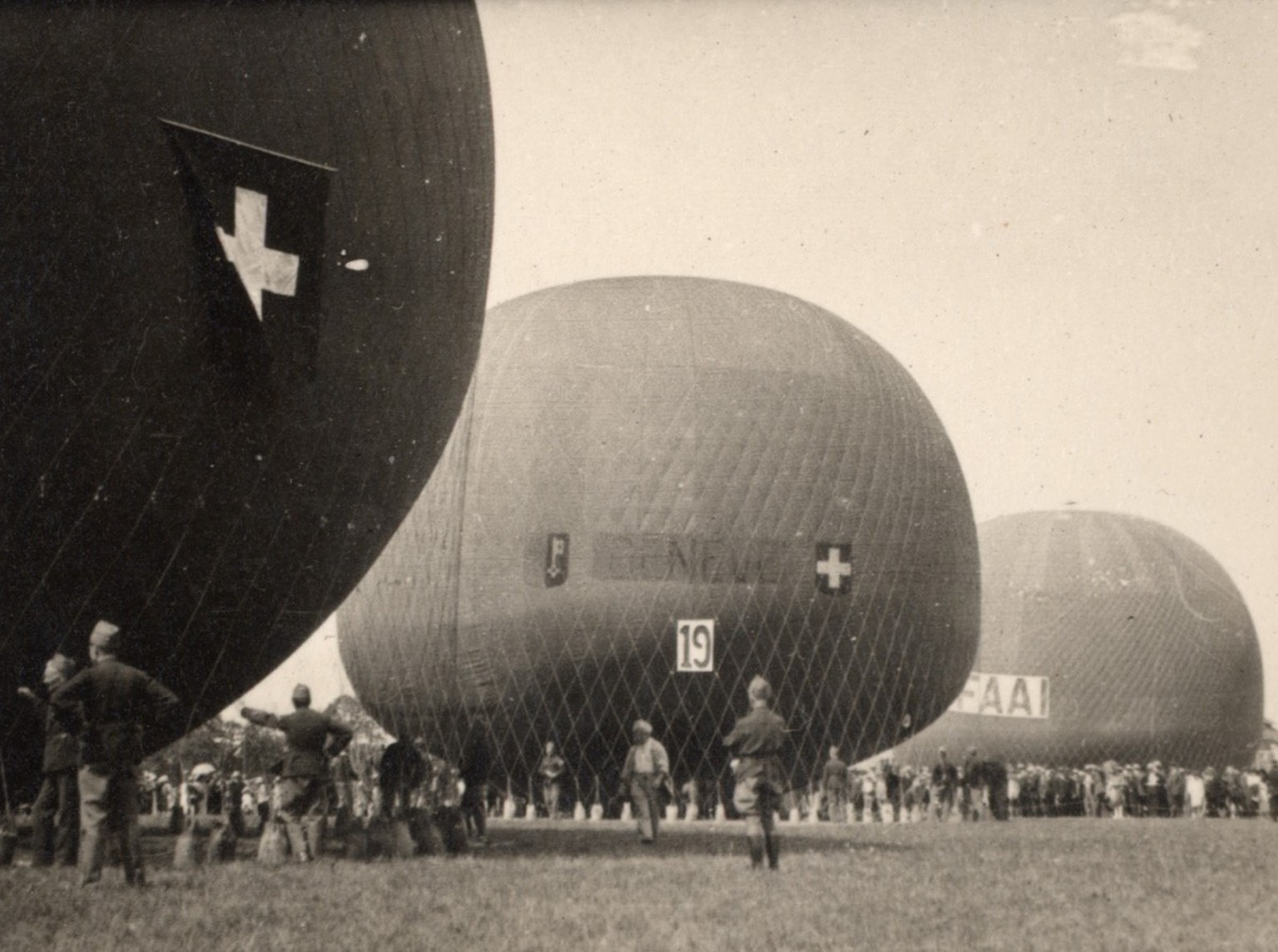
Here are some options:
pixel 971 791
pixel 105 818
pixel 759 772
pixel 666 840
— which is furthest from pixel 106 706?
pixel 971 791

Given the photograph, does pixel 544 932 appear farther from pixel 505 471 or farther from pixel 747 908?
pixel 505 471

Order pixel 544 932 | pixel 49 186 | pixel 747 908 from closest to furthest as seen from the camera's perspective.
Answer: pixel 544 932 < pixel 747 908 < pixel 49 186

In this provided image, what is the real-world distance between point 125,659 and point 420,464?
8.99 feet

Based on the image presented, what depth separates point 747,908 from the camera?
22.2ft

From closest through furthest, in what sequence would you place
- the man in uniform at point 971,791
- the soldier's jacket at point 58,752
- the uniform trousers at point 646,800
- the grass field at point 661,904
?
the grass field at point 661,904 → the soldier's jacket at point 58,752 → the uniform trousers at point 646,800 → the man in uniform at point 971,791

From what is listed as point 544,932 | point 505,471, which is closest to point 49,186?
point 544,932

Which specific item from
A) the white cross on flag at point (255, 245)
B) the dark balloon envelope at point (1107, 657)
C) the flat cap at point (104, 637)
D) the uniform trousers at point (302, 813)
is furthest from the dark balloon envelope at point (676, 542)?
the dark balloon envelope at point (1107, 657)

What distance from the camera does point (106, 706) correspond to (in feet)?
23.3

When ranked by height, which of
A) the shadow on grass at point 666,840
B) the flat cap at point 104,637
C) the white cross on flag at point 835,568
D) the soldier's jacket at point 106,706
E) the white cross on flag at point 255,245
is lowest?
the shadow on grass at point 666,840

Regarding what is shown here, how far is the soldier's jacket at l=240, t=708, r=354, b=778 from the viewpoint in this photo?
8.91 m

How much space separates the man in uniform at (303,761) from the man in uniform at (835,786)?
464 inches

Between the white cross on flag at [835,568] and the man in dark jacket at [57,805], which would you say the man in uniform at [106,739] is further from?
the white cross on flag at [835,568]

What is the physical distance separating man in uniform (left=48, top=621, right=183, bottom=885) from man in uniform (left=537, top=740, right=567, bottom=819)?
12.6 metres

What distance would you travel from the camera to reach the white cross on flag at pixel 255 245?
8.39 meters
